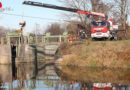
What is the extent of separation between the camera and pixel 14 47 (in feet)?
121

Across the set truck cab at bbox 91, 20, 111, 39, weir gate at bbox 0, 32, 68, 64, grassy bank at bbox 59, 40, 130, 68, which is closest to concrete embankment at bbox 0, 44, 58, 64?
weir gate at bbox 0, 32, 68, 64

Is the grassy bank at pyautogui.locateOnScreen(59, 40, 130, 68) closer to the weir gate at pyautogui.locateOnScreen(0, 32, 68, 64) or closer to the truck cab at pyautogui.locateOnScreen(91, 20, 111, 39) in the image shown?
the truck cab at pyautogui.locateOnScreen(91, 20, 111, 39)

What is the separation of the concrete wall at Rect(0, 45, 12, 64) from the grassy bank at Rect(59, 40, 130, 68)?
8174 mm

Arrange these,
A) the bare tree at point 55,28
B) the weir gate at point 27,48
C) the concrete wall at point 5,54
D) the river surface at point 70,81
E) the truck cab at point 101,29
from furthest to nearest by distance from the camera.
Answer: the bare tree at point 55,28, the weir gate at point 27,48, the concrete wall at point 5,54, the truck cab at point 101,29, the river surface at point 70,81

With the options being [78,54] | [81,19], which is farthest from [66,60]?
[81,19]

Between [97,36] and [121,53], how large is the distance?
6652 mm

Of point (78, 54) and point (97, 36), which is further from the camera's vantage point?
point (97, 36)

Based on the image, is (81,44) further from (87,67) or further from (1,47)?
(1,47)

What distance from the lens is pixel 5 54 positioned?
31828 millimetres

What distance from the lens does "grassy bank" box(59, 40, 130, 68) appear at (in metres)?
25.4

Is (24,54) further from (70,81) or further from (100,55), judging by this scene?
(70,81)

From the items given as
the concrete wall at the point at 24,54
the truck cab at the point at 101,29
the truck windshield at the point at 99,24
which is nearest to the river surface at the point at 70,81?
the truck cab at the point at 101,29

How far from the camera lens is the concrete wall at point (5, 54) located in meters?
31.8

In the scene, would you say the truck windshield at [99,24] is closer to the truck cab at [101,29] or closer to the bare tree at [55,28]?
the truck cab at [101,29]
